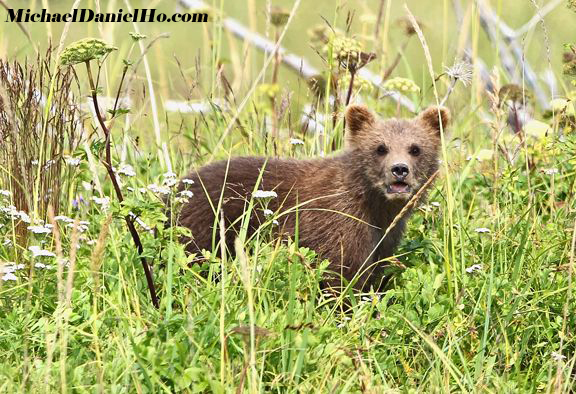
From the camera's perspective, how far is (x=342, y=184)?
610 centimetres

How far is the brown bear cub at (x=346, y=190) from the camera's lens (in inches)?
233

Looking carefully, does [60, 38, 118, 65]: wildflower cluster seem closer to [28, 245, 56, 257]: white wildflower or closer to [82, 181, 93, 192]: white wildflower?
[28, 245, 56, 257]: white wildflower

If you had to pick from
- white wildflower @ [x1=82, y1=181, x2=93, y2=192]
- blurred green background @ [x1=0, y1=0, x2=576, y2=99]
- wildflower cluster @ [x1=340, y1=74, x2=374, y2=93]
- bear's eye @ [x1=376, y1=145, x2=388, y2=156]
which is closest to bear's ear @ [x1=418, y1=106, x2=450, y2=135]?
bear's eye @ [x1=376, y1=145, x2=388, y2=156]

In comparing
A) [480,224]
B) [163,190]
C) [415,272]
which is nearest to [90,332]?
[163,190]

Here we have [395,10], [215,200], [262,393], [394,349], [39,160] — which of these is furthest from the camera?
[395,10]

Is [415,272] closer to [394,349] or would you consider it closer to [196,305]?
[394,349]

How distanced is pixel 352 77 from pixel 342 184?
80 cm

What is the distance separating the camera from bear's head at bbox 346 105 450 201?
19.3 ft

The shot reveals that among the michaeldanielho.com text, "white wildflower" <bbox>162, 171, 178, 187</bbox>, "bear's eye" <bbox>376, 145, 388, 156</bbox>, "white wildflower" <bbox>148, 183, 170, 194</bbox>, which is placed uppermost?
the michaeldanielho.com text

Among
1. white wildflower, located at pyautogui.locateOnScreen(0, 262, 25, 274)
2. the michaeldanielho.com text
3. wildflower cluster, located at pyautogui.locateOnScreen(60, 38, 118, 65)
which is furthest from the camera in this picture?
the michaeldanielho.com text

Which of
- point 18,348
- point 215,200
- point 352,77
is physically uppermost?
point 352,77

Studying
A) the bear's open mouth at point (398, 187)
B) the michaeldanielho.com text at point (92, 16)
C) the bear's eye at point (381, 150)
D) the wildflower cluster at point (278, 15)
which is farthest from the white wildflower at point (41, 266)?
the wildflower cluster at point (278, 15)

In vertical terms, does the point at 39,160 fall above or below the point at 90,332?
above

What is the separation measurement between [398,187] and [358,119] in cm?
60
